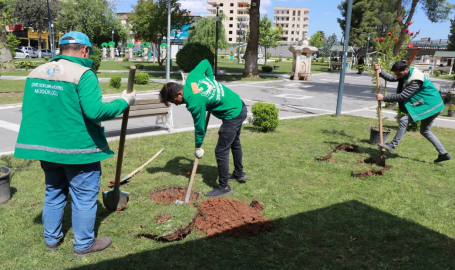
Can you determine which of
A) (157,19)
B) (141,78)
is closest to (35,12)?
(157,19)

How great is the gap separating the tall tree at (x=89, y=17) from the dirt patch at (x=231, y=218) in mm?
39983

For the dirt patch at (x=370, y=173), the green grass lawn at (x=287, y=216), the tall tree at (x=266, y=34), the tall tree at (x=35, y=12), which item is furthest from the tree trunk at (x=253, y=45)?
the tall tree at (x=35, y=12)

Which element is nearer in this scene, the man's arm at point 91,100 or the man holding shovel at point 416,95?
the man's arm at point 91,100

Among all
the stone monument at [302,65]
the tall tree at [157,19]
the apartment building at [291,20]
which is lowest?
the stone monument at [302,65]

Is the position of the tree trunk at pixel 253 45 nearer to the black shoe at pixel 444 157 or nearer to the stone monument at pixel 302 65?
the stone monument at pixel 302 65

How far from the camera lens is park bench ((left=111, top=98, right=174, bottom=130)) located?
778cm

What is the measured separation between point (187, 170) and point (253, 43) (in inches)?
691

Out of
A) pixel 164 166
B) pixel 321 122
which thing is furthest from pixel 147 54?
pixel 164 166

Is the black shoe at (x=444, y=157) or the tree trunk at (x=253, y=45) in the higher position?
the tree trunk at (x=253, y=45)

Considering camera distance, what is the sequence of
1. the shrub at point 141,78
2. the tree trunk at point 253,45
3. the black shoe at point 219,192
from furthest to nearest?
the tree trunk at point 253,45 < the shrub at point 141,78 < the black shoe at point 219,192

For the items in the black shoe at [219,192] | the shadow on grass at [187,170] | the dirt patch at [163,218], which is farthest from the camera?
the shadow on grass at [187,170]

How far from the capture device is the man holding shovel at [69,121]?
277 centimetres

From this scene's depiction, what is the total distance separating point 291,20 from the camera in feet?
376

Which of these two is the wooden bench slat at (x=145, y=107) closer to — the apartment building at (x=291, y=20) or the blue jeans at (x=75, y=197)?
the blue jeans at (x=75, y=197)
